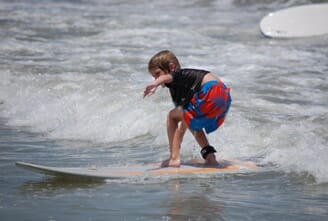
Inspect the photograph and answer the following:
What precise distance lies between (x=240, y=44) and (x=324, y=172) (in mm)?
8043

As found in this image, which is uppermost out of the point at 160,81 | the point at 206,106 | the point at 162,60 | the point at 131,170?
the point at 162,60

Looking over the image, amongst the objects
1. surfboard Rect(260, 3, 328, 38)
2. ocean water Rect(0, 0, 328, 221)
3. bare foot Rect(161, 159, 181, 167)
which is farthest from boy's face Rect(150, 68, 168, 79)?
surfboard Rect(260, 3, 328, 38)

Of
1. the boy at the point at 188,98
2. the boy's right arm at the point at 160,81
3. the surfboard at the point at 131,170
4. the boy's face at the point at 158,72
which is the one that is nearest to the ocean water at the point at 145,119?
the surfboard at the point at 131,170

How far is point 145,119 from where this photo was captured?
26.6ft

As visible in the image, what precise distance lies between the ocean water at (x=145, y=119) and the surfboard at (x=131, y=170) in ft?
0.25

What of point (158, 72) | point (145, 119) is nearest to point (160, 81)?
point (158, 72)

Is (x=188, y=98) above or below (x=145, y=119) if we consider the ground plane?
above

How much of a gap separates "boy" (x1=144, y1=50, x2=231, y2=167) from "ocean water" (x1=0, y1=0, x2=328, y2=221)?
40 cm

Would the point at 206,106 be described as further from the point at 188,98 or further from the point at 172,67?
the point at 172,67

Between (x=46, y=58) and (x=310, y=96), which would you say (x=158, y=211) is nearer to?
(x=310, y=96)

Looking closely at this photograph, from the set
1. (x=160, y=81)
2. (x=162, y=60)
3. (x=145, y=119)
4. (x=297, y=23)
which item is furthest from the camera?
(x=297, y=23)

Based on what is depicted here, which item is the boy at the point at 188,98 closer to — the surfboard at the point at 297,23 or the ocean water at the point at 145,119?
the ocean water at the point at 145,119

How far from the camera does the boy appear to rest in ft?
19.5

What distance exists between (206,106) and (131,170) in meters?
0.75
